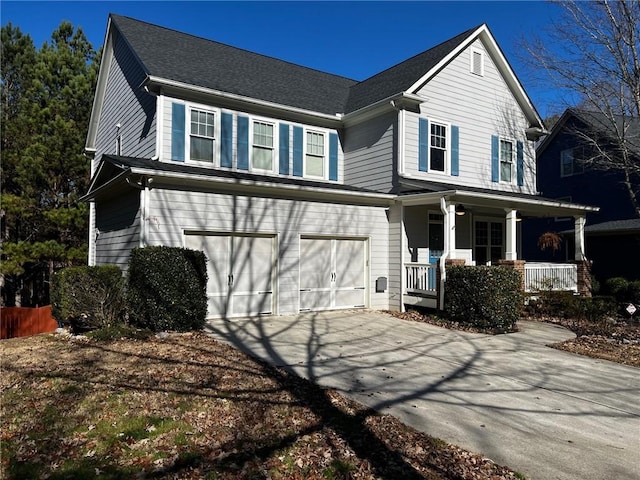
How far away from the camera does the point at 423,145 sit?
13469mm

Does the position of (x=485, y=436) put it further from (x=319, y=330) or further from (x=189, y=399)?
(x=319, y=330)

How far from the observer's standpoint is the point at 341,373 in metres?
6.46

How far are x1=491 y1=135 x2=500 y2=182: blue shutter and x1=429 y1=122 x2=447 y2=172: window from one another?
7.59 ft

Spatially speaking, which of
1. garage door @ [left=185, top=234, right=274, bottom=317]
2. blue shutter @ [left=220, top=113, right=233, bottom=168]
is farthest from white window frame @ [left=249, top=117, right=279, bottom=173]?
garage door @ [left=185, top=234, right=274, bottom=317]

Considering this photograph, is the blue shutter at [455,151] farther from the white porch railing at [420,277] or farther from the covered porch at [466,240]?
Result: the white porch railing at [420,277]

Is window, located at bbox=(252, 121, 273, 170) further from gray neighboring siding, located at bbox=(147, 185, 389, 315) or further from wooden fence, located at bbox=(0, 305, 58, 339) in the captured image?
wooden fence, located at bbox=(0, 305, 58, 339)

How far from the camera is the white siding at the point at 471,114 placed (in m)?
13.7

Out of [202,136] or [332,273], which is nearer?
[332,273]

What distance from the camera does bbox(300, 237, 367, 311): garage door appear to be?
11758 mm

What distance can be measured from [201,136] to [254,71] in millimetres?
4144

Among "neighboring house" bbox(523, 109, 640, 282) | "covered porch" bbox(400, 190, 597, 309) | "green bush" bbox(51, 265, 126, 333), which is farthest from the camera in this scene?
"neighboring house" bbox(523, 109, 640, 282)

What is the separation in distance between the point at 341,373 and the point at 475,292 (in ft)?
16.6

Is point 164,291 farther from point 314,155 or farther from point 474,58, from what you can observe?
point 474,58

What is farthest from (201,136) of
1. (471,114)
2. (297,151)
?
(471,114)
